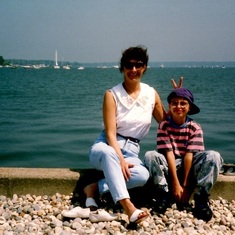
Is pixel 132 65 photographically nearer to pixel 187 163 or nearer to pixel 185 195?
pixel 187 163

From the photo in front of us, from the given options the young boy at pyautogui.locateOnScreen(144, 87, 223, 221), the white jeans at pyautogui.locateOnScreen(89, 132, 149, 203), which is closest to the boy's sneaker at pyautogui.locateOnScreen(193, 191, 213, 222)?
the young boy at pyautogui.locateOnScreen(144, 87, 223, 221)

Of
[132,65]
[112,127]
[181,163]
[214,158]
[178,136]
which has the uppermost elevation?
[132,65]

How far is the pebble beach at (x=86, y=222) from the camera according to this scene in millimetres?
3682

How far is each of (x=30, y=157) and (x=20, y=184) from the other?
5688mm

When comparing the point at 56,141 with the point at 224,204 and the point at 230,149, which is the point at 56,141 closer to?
the point at 230,149

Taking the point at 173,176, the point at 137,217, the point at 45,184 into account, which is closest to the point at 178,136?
the point at 173,176

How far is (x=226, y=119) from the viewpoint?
17.2 m

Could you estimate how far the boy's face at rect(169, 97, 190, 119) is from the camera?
172 inches

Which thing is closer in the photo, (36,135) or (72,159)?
(72,159)

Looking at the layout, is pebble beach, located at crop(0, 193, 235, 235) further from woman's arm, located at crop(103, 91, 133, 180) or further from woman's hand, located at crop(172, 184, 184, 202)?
woman's arm, located at crop(103, 91, 133, 180)

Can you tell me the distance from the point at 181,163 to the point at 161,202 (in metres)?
0.52

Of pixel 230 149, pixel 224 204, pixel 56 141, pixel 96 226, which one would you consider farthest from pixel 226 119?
pixel 96 226

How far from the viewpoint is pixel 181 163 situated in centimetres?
439

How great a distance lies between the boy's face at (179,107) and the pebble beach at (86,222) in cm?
105
